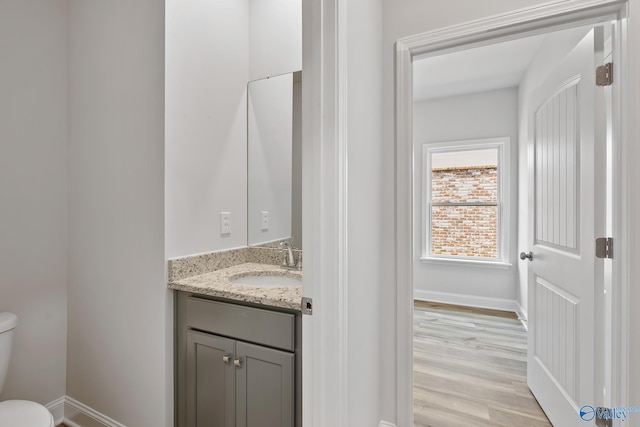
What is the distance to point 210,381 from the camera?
1.43 meters

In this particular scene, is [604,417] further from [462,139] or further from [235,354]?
[462,139]

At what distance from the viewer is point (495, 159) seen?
12.7 ft

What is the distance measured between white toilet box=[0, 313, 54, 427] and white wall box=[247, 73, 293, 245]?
1.17 m

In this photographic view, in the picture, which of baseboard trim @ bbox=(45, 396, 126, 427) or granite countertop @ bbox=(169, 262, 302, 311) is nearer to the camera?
granite countertop @ bbox=(169, 262, 302, 311)

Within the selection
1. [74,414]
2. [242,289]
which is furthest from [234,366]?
[74,414]

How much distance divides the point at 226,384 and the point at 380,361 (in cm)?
78

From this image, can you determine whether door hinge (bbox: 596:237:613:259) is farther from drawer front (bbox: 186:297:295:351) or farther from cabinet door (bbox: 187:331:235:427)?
cabinet door (bbox: 187:331:235:427)

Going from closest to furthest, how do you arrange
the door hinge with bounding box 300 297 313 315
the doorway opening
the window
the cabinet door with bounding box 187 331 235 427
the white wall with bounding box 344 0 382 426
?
the door hinge with bounding box 300 297 313 315 → the white wall with bounding box 344 0 382 426 → the cabinet door with bounding box 187 331 235 427 → the doorway opening → the window

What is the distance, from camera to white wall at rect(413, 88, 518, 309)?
3.76 metres

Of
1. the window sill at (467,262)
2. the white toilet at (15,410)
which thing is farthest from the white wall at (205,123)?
the window sill at (467,262)

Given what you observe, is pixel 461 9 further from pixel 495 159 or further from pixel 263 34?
pixel 495 159

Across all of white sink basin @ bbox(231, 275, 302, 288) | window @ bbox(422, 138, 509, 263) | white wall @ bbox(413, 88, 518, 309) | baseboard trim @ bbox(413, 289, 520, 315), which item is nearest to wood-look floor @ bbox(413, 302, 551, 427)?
baseboard trim @ bbox(413, 289, 520, 315)

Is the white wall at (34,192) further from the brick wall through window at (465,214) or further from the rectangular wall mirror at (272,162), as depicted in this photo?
the brick wall through window at (465,214)

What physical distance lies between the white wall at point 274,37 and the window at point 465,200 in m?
2.72
